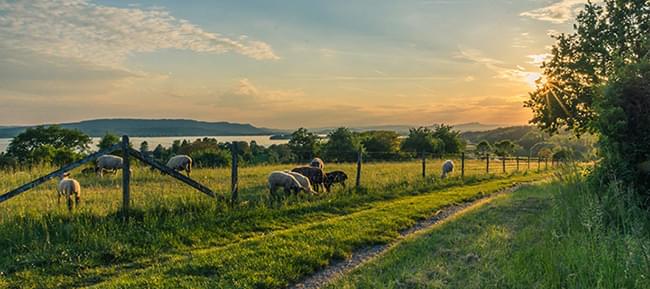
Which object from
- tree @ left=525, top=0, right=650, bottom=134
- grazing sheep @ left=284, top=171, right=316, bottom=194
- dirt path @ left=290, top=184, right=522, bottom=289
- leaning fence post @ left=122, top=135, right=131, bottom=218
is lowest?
dirt path @ left=290, top=184, right=522, bottom=289

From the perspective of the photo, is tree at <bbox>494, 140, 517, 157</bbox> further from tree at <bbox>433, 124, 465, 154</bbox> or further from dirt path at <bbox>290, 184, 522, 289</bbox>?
dirt path at <bbox>290, 184, 522, 289</bbox>

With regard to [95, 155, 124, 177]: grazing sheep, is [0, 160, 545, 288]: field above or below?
below

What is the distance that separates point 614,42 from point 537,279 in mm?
14770

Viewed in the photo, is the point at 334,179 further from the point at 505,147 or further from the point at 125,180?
the point at 505,147

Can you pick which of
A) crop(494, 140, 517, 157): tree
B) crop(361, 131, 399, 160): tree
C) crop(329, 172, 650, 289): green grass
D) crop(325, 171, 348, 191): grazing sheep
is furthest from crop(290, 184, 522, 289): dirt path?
crop(494, 140, 517, 157): tree

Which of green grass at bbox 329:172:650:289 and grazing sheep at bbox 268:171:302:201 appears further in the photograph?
grazing sheep at bbox 268:171:302:201

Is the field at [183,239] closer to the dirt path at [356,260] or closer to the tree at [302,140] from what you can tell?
the dirt path at [356,260]

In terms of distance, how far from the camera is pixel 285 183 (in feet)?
46.1

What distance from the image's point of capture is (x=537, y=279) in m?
5.38

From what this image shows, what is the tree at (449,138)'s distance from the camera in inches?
2857

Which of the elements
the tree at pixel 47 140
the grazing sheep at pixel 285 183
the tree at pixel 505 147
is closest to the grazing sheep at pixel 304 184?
the grazing sheep at pixel 285 183

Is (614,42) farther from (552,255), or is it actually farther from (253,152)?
(253,152)

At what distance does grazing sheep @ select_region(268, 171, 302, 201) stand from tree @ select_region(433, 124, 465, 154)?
61.2 m

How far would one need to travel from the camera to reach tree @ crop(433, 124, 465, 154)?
238 ft
